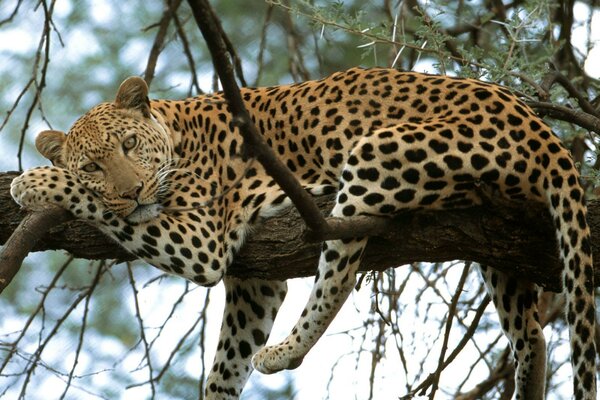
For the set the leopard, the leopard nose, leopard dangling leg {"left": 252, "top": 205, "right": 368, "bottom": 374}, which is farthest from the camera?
the leopard nose

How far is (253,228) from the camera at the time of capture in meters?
6.23

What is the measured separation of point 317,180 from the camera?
6.38 metres

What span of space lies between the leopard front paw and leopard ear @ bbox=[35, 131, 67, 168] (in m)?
1.67

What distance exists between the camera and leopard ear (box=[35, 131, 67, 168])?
21.7ft

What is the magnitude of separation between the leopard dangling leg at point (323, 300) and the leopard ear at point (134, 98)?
5.13ft

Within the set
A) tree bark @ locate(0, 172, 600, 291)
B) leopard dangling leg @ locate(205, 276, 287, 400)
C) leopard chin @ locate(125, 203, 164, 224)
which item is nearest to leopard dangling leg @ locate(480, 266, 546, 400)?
tree bark @ locate(0, 172, 600, 291)

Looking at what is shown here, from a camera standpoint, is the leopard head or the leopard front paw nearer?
the leopard front paw

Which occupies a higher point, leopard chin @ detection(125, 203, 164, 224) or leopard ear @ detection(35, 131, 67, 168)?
Answer: leopard ear @ detection(35, 131, 67, 168)

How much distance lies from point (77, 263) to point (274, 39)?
4062 mm

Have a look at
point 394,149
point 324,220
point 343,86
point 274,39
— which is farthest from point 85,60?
point 324,220

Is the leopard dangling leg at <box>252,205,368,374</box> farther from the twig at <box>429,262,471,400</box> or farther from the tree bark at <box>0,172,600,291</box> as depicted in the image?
the twig at <box>429,262,471,400</box>

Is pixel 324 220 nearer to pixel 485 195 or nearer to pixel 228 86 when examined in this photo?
pixel 228 86

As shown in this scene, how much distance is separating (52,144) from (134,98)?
1.82ft

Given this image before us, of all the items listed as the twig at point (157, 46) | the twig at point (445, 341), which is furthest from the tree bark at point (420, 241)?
the twig at point (157, 46)
